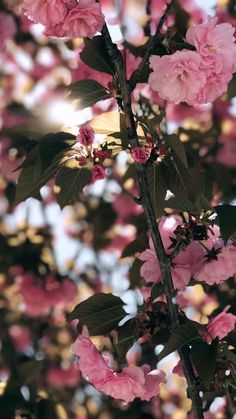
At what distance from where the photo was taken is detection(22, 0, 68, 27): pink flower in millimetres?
1795

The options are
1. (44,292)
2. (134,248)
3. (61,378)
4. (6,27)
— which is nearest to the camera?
(134,248)

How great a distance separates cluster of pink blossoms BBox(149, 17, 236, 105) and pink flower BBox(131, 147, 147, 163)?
0.14 m

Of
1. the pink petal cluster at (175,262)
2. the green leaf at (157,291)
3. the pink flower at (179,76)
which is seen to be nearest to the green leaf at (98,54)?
the pink flower at (179,76)

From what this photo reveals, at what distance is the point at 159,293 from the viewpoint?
1896 millimetres

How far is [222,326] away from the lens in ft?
6.03

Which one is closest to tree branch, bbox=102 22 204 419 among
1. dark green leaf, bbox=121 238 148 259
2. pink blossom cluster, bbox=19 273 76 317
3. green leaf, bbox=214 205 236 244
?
green leaf, bbox=214 205 236 244

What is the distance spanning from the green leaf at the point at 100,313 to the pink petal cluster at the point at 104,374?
0.07m

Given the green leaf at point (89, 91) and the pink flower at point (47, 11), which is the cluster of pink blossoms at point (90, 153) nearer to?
the green leaf at point (89, 91)

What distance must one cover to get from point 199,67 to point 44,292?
2880mm

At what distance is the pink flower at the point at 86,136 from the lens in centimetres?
182

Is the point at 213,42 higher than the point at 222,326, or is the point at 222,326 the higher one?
the point at 213,42

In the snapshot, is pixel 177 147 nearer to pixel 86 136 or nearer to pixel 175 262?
pixel 86 136

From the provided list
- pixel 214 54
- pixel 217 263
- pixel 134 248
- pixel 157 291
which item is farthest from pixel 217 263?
pixel 134 248

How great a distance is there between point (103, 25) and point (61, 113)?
0.24 meters
